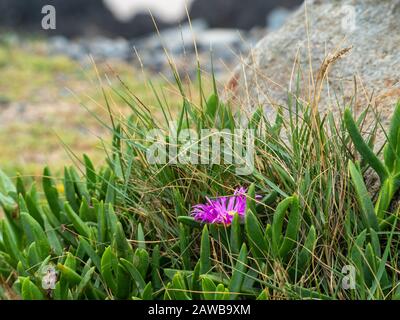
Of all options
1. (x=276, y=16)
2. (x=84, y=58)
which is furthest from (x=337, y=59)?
(x=276, y=16)

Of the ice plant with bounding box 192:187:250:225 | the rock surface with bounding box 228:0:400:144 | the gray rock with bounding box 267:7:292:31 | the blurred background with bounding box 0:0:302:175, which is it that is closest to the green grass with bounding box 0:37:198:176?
the blurred background with bounding box 0:0:302:175

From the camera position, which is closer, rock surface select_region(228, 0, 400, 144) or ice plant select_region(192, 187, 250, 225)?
ice plant select_region(192, 187, 250, 225)

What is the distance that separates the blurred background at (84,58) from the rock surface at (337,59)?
20cm

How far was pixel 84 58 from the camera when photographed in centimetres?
1212

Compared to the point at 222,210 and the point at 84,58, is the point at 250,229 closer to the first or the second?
the point at 222,210

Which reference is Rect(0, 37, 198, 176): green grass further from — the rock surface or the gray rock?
the gray rock

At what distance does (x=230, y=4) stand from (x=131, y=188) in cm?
1410

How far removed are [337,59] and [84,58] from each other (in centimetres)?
939

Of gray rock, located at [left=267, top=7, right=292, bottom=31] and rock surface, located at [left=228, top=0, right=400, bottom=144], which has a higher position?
gray rock, located at [left=267, top=7, right=292, bottom=31]

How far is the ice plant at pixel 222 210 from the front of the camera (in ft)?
8.11

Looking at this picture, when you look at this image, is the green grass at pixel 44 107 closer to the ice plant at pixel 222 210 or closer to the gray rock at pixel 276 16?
the ice plant at pixel 222 210

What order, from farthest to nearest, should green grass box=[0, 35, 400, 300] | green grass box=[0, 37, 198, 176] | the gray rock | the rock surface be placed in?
the gray rock → green grass box=[0, 37, 198, 176] → the rock surface → green grass box=[0, 35, 400, 300]

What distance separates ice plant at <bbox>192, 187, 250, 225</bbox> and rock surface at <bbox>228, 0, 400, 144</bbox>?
25.8 inches

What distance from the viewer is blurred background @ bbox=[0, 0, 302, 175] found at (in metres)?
6.84
